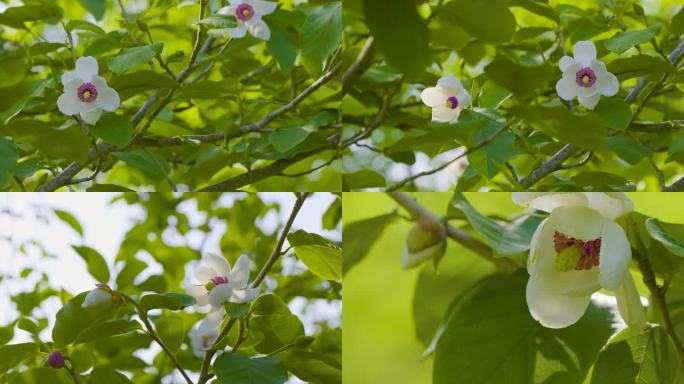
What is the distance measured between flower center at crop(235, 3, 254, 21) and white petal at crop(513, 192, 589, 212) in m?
0.37

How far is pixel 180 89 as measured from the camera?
0.83 metres

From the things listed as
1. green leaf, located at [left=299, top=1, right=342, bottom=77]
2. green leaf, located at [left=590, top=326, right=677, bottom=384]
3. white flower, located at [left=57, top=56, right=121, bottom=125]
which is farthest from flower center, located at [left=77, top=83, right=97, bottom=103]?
green leaf, located at [left=590, top=326, right=677, bottom=384]

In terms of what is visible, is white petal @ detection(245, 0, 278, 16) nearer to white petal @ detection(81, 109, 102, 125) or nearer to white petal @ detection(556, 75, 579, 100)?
white petal @ detection(81, 109, 102, 125)

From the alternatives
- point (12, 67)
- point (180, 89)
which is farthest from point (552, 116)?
point (12, 67)

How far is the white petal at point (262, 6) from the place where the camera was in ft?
2.90

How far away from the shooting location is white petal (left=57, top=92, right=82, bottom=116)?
801 millimetres

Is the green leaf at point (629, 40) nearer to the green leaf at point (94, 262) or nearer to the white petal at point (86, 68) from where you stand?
the white petal at point (86, 68)

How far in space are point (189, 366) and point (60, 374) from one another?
238mm

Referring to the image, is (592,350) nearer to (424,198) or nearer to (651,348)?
(651,348)

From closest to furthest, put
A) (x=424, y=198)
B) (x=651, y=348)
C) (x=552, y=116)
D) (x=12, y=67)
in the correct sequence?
1. (x=552, y=116)
2. (x=651, y=348)
3. (x=424, y=198)
4. (x=12, y=67)

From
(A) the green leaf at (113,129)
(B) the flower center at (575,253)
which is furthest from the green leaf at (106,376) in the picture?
(B) the flower center at (575,253)

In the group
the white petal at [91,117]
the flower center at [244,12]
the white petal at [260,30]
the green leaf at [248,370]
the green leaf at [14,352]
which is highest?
the flower center at [244,12]

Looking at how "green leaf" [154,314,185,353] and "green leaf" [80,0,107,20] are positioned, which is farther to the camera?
"green leaf" [80,0,107,20]

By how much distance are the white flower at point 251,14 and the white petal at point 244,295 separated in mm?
286
